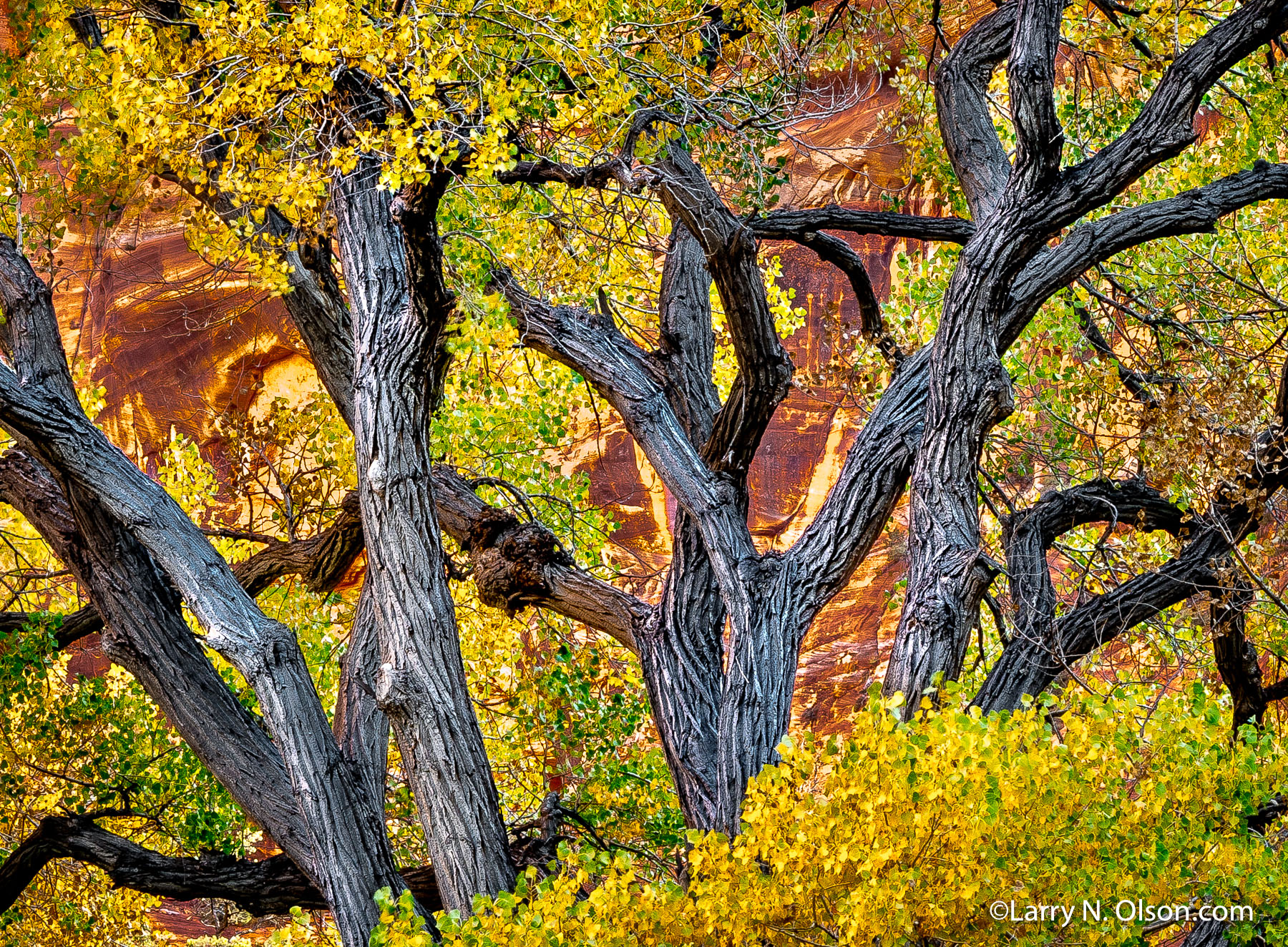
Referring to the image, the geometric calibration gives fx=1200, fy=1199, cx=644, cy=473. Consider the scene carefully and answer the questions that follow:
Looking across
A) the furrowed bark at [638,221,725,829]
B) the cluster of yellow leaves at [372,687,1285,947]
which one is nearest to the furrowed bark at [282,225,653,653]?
the furrowed bark at [638,221,725,829]

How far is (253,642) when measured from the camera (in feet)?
17.5

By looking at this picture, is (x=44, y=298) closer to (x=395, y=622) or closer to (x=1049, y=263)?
(x=395, y=622)

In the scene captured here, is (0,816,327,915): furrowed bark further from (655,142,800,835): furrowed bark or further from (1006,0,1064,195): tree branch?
(1006,0,1064,195): tree branch

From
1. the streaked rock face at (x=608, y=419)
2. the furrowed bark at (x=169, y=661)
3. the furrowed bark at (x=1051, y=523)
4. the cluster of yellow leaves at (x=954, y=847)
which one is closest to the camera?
the cluster of yellow leaves at (x=954, y=847)

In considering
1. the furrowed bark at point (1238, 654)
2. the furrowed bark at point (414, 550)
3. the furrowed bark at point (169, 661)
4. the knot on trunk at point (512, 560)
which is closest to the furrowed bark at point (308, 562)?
the knot on trunk at point (512, 560)

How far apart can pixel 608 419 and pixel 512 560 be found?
11.7m

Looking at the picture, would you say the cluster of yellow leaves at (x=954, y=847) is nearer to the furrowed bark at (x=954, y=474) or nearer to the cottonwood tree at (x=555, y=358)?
the furrowed bark at (x=954, y=474)

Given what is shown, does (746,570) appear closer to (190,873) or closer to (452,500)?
(452,500)

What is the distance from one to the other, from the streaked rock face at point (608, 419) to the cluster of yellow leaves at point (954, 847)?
1432cm

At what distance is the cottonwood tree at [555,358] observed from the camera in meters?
5.23

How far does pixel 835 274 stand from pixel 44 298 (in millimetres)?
14568

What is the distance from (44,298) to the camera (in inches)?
238

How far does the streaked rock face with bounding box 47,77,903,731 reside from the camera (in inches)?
725

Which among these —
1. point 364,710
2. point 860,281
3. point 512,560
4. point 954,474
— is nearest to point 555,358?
point 512,560
